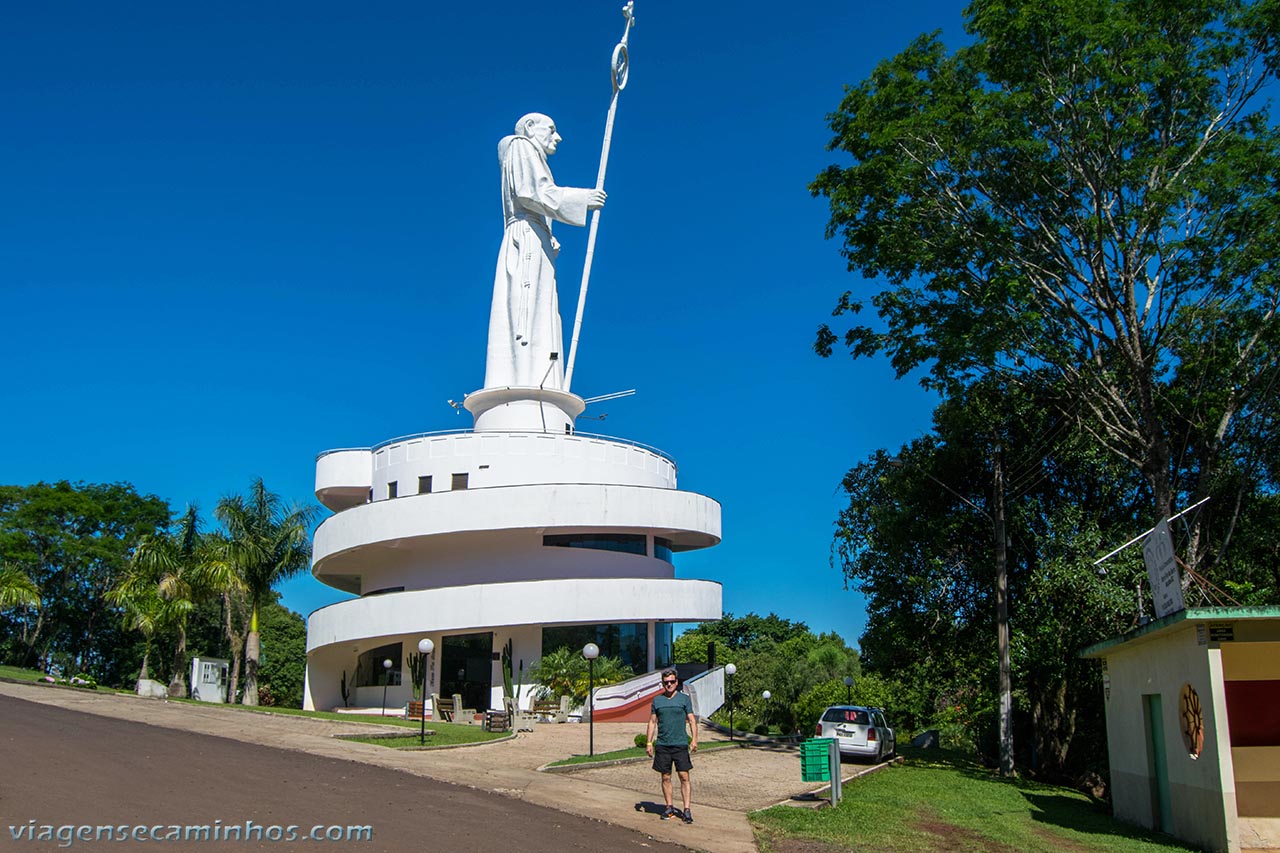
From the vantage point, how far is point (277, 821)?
10.1 meters

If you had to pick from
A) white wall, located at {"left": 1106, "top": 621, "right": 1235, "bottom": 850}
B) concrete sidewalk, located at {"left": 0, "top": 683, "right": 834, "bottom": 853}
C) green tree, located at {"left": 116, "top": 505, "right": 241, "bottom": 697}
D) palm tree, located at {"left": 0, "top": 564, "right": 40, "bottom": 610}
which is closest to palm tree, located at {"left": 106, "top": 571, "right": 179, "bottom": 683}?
green tree, located at {"left": 116, "top": 505, "right": 241, "bottom": 697}

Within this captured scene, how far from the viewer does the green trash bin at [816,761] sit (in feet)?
46.8

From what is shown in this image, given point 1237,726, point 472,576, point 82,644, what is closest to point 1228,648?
point 1237,726

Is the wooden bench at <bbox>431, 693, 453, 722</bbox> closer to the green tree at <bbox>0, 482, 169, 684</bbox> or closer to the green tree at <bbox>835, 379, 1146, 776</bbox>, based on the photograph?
A: the green tree at <bbox>835, 379, 1146, 776</bbox>

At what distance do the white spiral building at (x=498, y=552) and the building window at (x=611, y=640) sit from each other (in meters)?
0.04

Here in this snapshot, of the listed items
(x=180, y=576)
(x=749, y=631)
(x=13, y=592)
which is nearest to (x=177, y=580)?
(x=180, y=576)

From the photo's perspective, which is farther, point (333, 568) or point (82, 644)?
point (82, 644)

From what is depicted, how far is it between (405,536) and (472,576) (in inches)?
98.8

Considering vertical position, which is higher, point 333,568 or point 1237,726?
point 333,568

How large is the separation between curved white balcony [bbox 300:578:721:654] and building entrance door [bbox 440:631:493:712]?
105 cm

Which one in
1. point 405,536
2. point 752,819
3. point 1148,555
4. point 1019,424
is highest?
point 1019,424

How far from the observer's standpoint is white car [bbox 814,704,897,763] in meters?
21.2

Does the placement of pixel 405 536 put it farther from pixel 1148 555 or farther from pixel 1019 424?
pixel 1148 555

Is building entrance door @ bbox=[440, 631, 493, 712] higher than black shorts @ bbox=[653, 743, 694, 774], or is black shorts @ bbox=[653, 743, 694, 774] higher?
building entrance door @ bbox=[440, 631, 493, 712]
